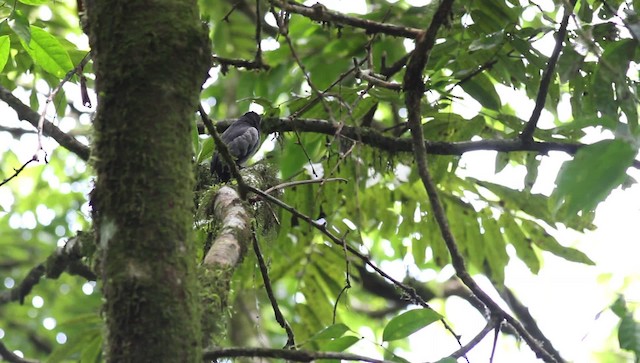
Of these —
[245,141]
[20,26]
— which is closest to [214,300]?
[20,26]

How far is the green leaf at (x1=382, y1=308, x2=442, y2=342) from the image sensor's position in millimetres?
1890

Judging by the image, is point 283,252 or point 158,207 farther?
point 283,252

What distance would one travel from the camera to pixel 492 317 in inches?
87.4

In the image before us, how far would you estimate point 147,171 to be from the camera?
1595mm

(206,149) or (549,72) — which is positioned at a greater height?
(206,149)

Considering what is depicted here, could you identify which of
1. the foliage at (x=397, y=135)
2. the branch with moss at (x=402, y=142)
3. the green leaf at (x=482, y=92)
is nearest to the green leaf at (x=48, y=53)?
the foliage at (x=397, y=135)

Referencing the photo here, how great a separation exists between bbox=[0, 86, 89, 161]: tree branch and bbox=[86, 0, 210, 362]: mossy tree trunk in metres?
1.76

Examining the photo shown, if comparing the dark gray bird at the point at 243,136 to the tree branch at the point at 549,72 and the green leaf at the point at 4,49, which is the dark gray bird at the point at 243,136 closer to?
the green leaf at the point at 4,49

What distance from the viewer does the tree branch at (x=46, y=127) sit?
3.46m

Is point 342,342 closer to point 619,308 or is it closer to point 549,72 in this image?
point 619,308

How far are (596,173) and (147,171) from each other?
0.89 m

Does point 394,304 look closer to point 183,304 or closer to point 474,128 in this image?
point 474,128

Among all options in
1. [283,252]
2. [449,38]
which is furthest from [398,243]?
[449,38]

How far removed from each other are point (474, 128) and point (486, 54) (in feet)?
1.44
